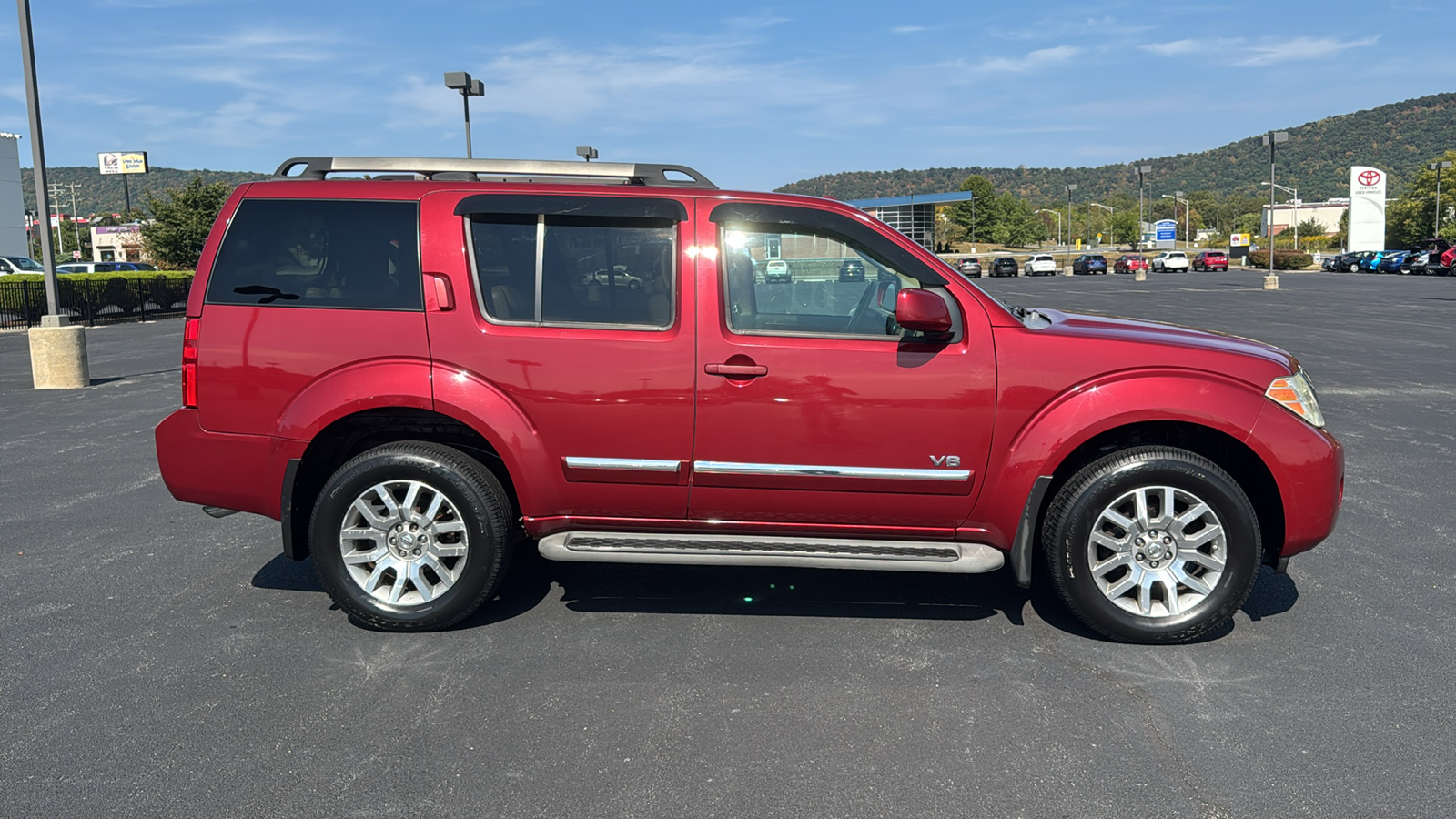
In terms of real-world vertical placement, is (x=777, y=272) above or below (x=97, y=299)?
below

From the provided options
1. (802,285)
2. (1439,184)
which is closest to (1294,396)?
(802,285)

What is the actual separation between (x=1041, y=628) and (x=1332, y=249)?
11455 centimetres

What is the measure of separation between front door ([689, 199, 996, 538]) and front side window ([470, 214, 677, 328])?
229 millimetres

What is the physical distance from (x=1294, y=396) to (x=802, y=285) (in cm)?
216

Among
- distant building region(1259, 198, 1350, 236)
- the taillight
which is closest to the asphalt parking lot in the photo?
the taillight

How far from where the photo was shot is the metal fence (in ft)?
A: 83.2

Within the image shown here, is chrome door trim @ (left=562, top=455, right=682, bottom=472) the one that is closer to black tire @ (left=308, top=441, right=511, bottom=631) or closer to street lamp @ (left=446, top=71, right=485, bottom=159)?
black tire @ (left=308, top=441, right=511, bottom=631)

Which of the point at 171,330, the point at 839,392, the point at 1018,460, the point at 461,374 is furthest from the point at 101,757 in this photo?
the point at 171,330

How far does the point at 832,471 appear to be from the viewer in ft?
14.6

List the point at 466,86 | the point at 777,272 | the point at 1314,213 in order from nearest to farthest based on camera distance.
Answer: the point at 777,272 < the point at 466,86 < the point at 1314,213

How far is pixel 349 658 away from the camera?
4352 millimetres

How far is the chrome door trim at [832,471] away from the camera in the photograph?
444cm

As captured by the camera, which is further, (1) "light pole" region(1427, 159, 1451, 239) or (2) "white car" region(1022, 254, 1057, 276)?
(1) "light pole" region(1427, 159, 1451, 239)

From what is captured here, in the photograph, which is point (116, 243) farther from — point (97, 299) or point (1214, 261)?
point (1214, 261)
